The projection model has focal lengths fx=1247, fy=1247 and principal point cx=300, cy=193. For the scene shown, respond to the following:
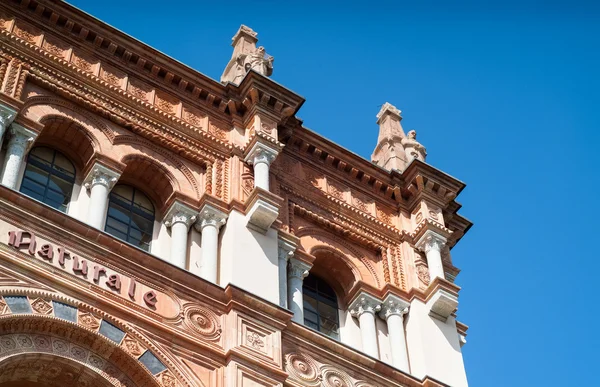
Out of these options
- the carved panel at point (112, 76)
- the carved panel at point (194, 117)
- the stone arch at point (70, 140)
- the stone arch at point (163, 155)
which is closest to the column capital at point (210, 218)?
the stone arch at point (163, 155)

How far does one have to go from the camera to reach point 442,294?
26312 millimetres

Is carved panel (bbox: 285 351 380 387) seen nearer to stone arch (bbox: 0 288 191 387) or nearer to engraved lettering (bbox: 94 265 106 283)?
stone arch (bbox: 0 288 191 387)

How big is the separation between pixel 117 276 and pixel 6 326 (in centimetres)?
258

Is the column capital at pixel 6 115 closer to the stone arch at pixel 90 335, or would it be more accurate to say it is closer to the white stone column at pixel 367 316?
the stone arch at pixel 90 335

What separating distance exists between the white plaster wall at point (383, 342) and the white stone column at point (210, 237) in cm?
407

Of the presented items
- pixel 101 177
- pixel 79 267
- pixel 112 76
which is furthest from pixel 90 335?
pixel 112 76

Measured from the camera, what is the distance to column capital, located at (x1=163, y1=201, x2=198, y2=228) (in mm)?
24969

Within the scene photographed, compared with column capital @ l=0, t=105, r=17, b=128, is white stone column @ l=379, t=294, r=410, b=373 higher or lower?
lower

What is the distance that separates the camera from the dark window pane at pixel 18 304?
19.8 m

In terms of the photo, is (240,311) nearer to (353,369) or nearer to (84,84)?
(353,369)

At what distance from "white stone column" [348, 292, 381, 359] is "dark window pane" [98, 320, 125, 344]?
6.40 metres

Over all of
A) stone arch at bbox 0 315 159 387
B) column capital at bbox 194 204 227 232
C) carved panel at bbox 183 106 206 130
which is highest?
carved panel at bbox 183 106 206 130

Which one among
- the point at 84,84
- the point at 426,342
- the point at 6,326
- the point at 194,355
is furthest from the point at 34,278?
the point at 426,342

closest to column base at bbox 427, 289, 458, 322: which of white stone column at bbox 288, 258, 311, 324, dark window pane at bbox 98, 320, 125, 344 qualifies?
white stone column at bbox 288, 258, 311, 324
